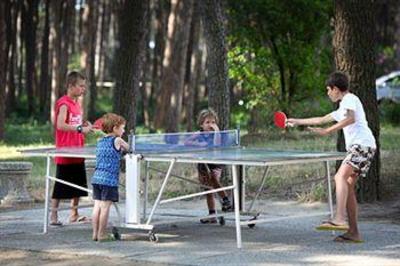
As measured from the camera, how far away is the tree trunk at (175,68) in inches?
1222

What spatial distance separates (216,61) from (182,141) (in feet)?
17.1

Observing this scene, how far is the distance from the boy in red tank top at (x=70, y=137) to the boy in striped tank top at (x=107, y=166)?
1039 mm

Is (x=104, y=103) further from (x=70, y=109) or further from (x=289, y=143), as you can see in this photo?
(x=70, y=109)

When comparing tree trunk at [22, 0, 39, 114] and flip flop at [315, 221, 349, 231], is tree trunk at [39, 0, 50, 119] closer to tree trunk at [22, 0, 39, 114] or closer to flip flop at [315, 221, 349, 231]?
tree trunk at [22, 0, 39, 114]

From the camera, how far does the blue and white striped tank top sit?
11.0m

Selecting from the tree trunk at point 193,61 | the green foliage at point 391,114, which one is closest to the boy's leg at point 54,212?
the green foliage at point 391,114

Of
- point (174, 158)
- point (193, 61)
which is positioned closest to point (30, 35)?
point (193, 61)

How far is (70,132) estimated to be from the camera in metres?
12.6

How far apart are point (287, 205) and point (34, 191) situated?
14.6 feet

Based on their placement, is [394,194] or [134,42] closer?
[394,194]

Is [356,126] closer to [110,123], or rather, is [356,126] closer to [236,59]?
[110,123]

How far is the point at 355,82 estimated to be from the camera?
14359 millimetres

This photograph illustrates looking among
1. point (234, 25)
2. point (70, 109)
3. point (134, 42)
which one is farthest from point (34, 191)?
point (234, 25)

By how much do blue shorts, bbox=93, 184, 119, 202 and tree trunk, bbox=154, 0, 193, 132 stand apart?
757 inches
